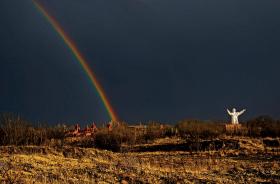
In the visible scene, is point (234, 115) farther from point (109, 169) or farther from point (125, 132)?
point (109, 169)

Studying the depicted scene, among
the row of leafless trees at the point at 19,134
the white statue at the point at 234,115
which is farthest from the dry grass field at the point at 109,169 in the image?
the white statue at the point at 234,115

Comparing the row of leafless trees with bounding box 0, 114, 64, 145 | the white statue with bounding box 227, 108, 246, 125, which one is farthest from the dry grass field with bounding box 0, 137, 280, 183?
the white statue with bounding box 227, 108, 246, 125

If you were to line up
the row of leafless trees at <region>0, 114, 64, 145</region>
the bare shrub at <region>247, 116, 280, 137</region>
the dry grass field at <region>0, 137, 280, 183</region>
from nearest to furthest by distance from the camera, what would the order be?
1. the dry grass field at <region>0, 137, 280, 183</region>
2. the row of leafless trees at <region>0, 114, 64, 145</region>
3. the bare shrub at <region>247, 116, 280, 137</region>

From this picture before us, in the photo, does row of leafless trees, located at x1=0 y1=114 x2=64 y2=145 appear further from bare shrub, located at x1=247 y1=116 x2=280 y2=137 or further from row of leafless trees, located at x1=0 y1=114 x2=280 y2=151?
bare shrub, located at x1=247 y1=116 x2=280 y2=137

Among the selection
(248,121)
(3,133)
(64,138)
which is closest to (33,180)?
(3,133)

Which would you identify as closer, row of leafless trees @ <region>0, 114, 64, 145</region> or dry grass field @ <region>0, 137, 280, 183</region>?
dry grass field @ <region>0, 137, 280, 183</region>

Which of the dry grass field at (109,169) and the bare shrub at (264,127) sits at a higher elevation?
the bare shrub at (264,127)

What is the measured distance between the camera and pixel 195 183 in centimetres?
1301

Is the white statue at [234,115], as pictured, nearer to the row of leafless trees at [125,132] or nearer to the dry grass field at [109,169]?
the row of leafless trees at [125,132]

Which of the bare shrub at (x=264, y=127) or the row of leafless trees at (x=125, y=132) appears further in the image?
the bare shrub at (x=264, y=127)

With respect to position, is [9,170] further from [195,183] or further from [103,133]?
[103,133]

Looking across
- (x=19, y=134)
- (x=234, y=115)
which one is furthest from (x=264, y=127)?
(x=19, y=134)

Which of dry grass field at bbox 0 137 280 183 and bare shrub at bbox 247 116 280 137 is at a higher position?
bare shrub at bbox 247 116 280 137

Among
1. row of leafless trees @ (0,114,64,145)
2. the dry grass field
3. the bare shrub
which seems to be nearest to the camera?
the dry grass field
